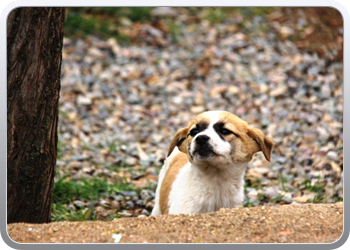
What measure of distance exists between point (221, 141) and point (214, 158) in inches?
6.5

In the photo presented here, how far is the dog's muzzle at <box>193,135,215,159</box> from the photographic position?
14.3ft

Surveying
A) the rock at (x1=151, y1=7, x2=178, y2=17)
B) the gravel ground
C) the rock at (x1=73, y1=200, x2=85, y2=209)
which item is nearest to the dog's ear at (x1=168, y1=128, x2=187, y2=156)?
the gravel ground

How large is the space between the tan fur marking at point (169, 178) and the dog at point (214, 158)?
0.55ft

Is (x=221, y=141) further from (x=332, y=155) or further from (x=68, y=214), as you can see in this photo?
(x=332, y=155)

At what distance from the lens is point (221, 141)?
4461mm

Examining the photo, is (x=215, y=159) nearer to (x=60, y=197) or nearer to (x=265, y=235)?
(x=265, y=235)

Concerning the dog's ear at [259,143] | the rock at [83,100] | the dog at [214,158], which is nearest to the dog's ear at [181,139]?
Result: the dog at [214,158]

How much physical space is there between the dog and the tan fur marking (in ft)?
0.55

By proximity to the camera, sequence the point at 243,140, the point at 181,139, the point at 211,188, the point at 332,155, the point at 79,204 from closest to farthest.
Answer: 1. the point at 243,140
2. the point at 211,188
3. the point at 181,139
4. the point at 79,204
5. the point at 332,155

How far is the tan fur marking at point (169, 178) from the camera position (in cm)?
523

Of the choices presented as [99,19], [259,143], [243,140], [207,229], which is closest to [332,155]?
[259,143]

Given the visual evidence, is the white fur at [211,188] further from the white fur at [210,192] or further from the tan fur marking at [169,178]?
the tan fur marking at [169,178]

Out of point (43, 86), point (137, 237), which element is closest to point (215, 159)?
point (137, 237)
